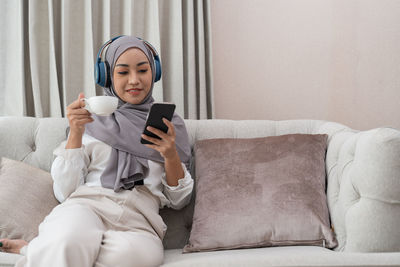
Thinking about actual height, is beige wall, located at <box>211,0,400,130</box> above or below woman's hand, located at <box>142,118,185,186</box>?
above

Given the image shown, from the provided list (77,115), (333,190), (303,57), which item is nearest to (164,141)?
(77,115)

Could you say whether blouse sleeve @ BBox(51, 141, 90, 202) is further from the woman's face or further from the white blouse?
the woman's face

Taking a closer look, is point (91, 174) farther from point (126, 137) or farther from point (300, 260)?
point (300, 260)

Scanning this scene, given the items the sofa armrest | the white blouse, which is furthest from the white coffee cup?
the sofa armrest

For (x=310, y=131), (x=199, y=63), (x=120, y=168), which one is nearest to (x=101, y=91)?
(x=199, y=63)

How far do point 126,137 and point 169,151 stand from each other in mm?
202

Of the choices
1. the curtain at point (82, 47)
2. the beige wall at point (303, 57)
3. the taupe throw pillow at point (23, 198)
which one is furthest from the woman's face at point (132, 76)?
the beige wall at point (303, 57)

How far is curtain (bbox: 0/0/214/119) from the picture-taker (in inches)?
83.9

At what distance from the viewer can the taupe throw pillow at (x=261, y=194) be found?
1.52 meters

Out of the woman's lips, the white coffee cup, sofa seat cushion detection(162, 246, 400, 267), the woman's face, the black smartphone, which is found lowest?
sofa seat cushion detection(162, 246, 400, 267)

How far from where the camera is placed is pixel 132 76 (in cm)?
162

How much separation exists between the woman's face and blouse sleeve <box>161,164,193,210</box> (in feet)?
1.08

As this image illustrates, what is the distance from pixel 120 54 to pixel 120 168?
43 cm

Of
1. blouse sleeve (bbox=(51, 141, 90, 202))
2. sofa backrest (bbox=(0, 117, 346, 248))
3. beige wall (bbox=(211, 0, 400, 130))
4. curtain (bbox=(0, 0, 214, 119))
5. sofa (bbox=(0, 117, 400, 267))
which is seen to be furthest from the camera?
beige wall (bbox=(211, 0, 400, 130))
